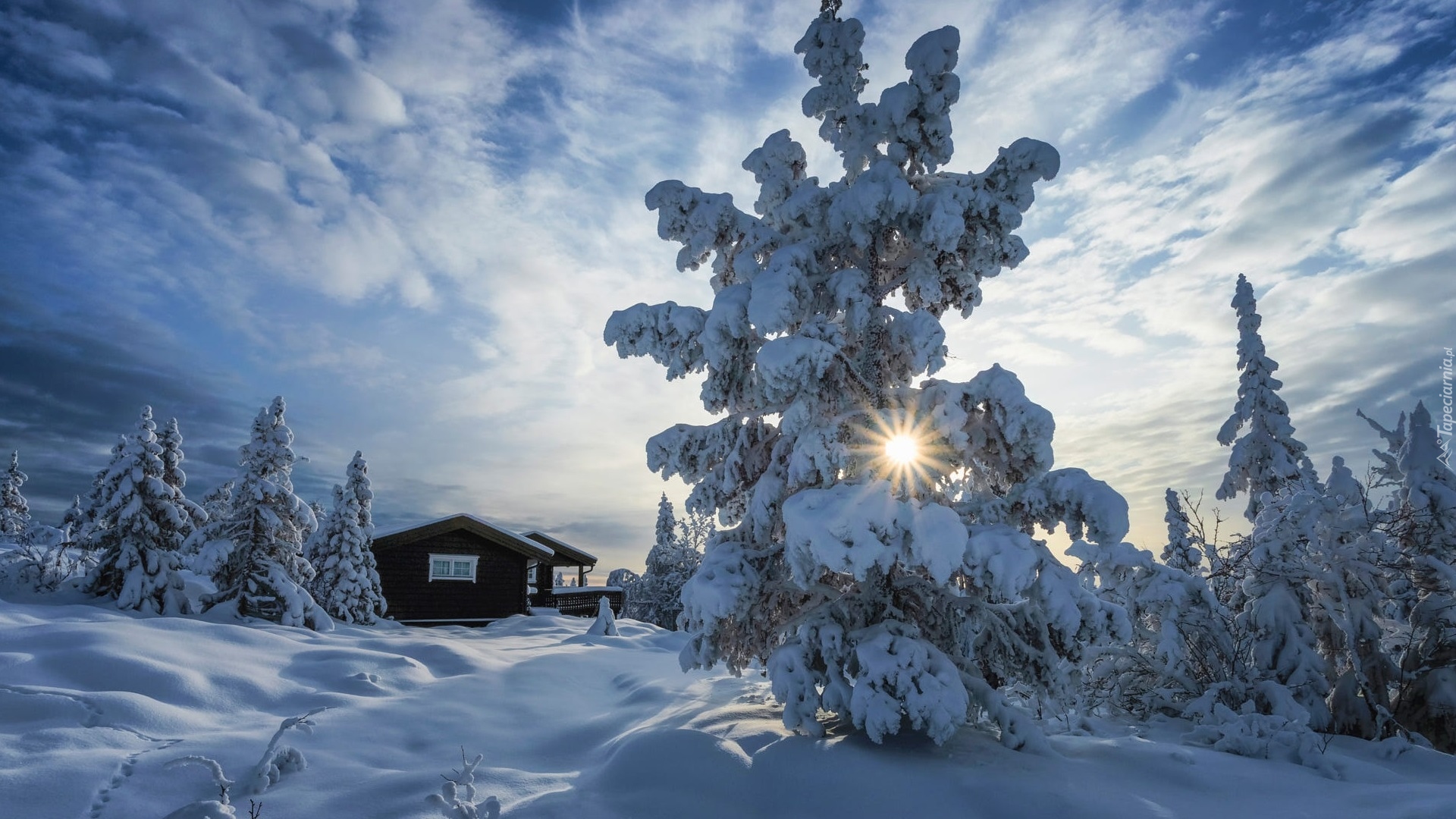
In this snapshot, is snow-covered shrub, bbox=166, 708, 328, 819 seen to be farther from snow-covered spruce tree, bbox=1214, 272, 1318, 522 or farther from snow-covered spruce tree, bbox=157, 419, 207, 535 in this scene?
snow-covered spruce tree, bbox=1214, 272, 1318, 522

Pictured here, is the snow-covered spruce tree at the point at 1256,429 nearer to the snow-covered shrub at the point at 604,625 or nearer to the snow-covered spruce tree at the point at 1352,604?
the snow-covered spruce tree at the point at 1352,604

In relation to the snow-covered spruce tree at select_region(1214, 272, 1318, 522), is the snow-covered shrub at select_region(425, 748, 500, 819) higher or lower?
lower

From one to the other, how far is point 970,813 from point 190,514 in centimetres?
2105

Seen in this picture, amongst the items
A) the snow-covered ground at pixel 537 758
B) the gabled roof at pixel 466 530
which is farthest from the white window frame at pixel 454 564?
the snow-covered ground at pixel 537 758

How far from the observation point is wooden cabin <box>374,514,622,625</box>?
1072 inches

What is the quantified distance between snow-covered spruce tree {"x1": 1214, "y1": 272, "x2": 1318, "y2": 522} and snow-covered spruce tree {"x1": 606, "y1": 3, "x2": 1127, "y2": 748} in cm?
1851

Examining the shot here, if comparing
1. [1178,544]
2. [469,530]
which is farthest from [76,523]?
[1178,544]

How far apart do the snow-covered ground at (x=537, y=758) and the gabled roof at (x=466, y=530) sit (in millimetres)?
16376

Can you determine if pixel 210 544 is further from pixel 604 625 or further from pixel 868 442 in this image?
pixel 868 442

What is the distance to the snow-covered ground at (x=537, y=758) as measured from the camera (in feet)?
18.1

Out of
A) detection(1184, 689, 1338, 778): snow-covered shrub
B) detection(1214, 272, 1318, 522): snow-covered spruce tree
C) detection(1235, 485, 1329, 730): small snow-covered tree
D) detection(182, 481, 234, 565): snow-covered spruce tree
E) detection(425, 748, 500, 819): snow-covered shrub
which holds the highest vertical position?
detection(1214, 272, 1318, 522): snow-covered spruce tree

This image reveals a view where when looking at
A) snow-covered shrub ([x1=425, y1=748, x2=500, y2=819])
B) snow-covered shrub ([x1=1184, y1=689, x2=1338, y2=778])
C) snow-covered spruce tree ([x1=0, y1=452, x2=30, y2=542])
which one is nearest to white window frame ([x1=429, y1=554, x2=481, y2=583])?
snow-covered shrub ([x1=425, y1=748, x2=500, y2=819])

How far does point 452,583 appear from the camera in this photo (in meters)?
28.3

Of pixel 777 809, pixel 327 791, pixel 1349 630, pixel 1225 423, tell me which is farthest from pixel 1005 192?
pixel 1225 423
